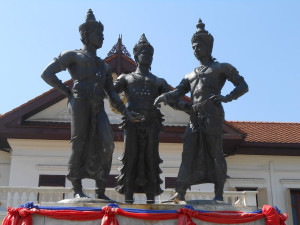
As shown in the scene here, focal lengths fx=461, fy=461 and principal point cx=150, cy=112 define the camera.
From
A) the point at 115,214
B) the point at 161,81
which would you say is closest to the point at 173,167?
the point at 161,81

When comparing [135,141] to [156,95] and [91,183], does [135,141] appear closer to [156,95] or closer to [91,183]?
[156,95]

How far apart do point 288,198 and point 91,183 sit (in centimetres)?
758

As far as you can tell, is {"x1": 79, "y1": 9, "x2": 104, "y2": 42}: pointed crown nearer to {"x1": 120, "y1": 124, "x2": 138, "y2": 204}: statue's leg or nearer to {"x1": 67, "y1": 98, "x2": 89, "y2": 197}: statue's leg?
{"x1": 67, "y1": 98, "x2": 89, "y2": 197}: statue's leg

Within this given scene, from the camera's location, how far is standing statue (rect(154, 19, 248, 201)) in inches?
241

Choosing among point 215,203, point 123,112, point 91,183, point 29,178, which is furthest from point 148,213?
point 29,178

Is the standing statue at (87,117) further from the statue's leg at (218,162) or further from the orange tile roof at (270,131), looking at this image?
the orange tile roof at (270,131)

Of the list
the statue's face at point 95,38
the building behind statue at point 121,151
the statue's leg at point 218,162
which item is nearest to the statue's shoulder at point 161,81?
the statue's face at point 95,38

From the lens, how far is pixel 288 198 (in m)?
17.7

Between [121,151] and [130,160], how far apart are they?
9.70 metres

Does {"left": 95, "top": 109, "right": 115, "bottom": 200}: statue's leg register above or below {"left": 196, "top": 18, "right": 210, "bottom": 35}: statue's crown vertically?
below

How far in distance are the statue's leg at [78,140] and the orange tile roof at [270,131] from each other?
40.1 feet

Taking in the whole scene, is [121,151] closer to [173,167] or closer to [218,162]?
[173,167]

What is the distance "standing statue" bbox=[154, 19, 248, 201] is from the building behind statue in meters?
9.80

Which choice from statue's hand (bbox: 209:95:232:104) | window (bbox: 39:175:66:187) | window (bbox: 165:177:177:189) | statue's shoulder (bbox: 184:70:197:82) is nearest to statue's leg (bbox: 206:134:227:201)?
statue's hand (bbox: 209:95:232:104)
